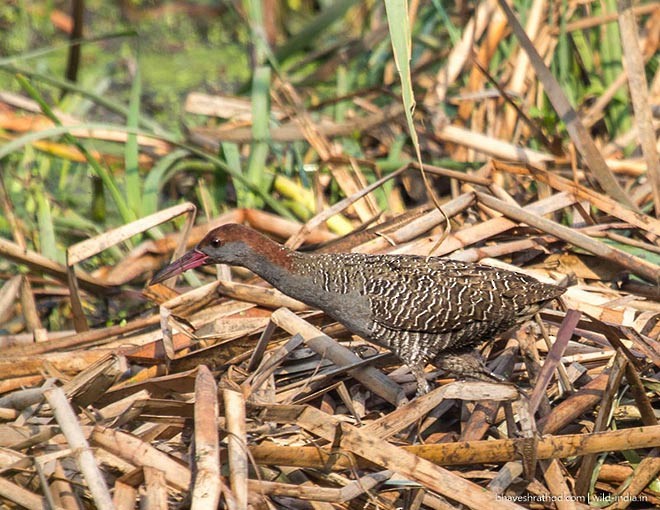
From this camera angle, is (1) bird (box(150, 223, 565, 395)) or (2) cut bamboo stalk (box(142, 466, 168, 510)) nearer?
(2) cut bamboo stalk (box(142, 466, 168, 510))

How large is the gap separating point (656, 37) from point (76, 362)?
4.86 m

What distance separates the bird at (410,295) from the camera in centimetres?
430

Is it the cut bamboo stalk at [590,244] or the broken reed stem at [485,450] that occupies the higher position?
the cut bamboo stalk at [590,244]

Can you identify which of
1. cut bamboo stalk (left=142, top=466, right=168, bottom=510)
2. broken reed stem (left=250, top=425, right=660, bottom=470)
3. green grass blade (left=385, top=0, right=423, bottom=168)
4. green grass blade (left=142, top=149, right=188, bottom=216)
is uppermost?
green grass blade (left=385, top=0, right=423, bottom=168)

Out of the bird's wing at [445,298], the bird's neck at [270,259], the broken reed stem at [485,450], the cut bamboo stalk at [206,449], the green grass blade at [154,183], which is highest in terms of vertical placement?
the green grass blade at [154,183]

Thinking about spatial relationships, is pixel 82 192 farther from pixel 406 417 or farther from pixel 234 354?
pixel 406 417

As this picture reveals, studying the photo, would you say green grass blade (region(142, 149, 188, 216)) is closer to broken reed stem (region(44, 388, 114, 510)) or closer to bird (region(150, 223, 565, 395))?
bird (region(150, 223, 565, 395))

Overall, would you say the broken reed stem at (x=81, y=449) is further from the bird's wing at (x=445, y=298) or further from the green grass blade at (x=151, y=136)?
the green grass blade at (x=151, y=136)

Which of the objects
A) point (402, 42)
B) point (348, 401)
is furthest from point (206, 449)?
point (402, 42)

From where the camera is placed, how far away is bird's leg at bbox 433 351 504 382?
4.39 m

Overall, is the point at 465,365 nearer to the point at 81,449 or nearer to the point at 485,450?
the point at 485,450

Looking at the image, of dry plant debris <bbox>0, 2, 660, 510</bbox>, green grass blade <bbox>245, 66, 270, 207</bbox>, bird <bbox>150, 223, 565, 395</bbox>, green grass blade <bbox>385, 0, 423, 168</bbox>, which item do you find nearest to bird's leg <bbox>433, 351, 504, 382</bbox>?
bird <bbox>150, 223, 565, 395</bbox>

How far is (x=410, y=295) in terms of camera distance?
4332 millimetres

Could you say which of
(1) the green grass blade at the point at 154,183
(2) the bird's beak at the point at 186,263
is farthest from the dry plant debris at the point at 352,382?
(1) the green grass blade at the point at 154,183
